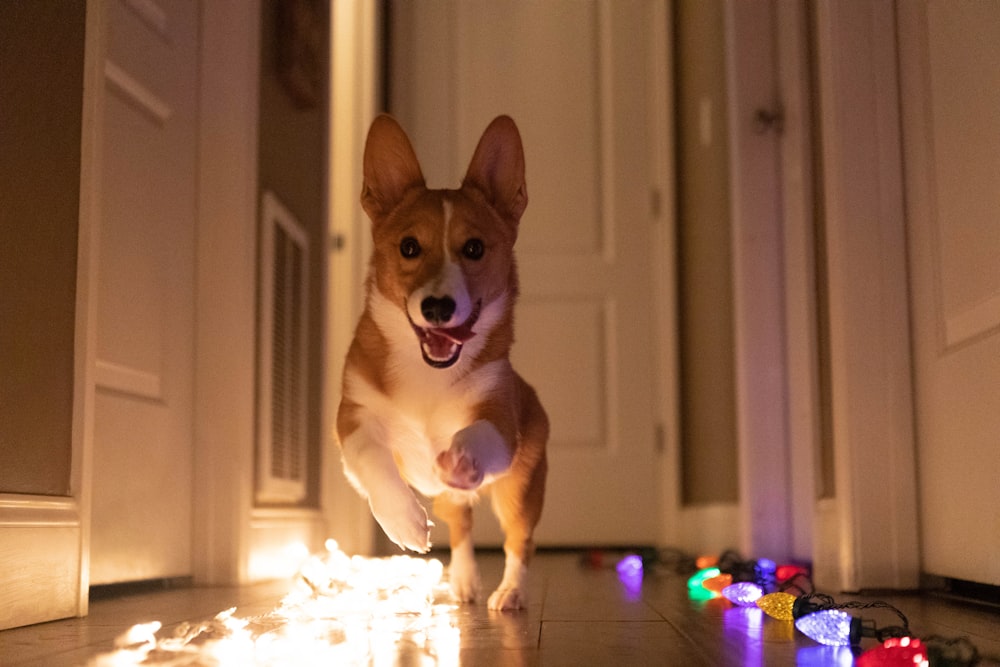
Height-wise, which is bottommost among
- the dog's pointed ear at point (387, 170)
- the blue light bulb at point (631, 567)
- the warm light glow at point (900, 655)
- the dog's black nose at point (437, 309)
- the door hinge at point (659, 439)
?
the blue light bulb at point (631, 567)

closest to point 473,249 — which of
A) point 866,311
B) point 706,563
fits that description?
point 866,311

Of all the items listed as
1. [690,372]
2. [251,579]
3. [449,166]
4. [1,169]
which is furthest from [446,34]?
[1,169]

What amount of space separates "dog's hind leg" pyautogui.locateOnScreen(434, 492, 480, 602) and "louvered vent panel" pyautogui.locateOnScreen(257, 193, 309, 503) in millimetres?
906

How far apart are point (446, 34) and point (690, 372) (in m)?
1.99

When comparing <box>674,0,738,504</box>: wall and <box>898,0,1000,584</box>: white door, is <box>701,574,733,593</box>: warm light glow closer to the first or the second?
<box>898,0,1000,584</box>: white door

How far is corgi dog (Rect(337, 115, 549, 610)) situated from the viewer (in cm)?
171

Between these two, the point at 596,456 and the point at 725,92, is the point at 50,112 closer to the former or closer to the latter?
the point at 725,92

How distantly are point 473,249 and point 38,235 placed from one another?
791 millimetres

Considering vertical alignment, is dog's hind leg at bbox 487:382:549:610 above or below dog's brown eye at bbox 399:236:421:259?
below

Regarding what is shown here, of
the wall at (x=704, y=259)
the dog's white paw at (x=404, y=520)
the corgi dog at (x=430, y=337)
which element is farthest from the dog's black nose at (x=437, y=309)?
the wall at (x=704, y=259)

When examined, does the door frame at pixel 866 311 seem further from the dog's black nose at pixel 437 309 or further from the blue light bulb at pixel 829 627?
the dog's black nose at pixel 437 309

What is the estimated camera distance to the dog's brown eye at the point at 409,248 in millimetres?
1815

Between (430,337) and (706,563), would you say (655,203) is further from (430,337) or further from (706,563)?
(430,337)

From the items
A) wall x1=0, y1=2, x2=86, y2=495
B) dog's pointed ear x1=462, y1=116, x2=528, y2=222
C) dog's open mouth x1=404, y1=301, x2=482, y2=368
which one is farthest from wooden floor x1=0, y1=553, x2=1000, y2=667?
dog's pointed ear x1=462, y1=116, x2=528, y2=222
